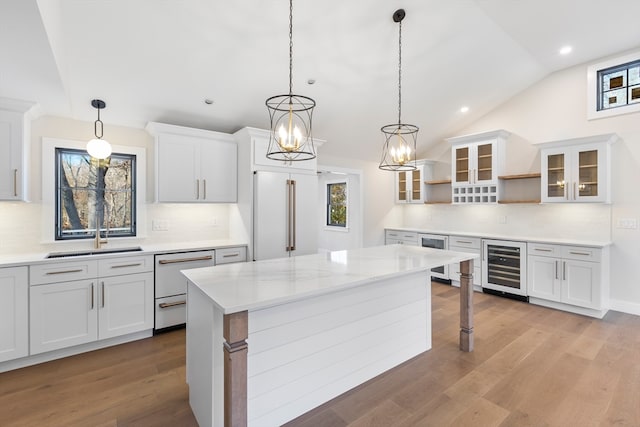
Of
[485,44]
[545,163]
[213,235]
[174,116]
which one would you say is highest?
[485,44]

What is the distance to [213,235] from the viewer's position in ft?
13.9

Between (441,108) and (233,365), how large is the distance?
4.79 metres

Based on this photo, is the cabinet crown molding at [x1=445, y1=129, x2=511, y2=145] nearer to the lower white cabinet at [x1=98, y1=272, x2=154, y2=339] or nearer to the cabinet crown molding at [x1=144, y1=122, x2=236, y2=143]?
the cabinet crown molding at [x1=144, y1=122, x2=236, y2=143]

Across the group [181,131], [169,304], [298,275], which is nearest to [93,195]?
[181,131]

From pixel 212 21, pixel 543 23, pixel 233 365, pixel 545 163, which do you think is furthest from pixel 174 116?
pixel 545 163

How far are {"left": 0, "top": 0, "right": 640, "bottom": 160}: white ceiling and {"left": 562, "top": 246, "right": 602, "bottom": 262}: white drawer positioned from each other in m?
2.54

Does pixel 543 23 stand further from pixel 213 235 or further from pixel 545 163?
pixel 213 235

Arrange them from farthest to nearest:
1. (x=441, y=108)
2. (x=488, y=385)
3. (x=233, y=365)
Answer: (x=441, y=108) < (x=488, y=385) < (x=233, y=365)

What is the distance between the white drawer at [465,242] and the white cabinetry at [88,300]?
4393 mm

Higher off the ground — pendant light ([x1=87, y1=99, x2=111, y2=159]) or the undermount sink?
pendant light ([x1=87, y1=99, x2=111, y2=159])

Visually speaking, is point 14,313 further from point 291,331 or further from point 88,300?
point 291,331

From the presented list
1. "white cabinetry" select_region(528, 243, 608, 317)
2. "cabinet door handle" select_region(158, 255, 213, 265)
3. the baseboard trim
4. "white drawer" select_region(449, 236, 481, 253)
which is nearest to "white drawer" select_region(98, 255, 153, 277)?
"cabinet door handle" select_region(158, 255, 213, 265)

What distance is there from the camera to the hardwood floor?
79.5 inches

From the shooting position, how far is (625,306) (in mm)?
3975
